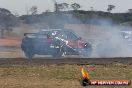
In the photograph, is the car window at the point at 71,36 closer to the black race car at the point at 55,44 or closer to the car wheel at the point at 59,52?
the black race car at the point at 55,44

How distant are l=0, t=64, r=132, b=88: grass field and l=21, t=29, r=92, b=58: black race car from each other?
685 centimetres

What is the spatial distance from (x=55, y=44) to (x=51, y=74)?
9.50 meters

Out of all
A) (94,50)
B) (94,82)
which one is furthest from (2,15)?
(94,82)

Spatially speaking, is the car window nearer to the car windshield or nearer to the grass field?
the car windshield

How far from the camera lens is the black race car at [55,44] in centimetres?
2577

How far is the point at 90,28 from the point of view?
49.9 meters

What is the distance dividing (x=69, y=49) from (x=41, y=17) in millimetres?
24911

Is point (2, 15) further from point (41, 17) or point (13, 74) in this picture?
point (13, 74)

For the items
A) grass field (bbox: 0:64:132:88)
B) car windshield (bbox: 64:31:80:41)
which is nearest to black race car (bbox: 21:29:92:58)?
car windshield (bbox: 64:31:80:41)

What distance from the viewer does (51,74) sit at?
53.5 ft

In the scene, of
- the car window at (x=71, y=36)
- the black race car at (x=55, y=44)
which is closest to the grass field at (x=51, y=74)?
the black race car at (x=55, y=44)

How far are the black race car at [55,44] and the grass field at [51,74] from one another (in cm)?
685

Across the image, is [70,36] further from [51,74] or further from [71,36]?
[51,74]

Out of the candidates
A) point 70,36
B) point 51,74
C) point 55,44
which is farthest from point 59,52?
point 51,74
